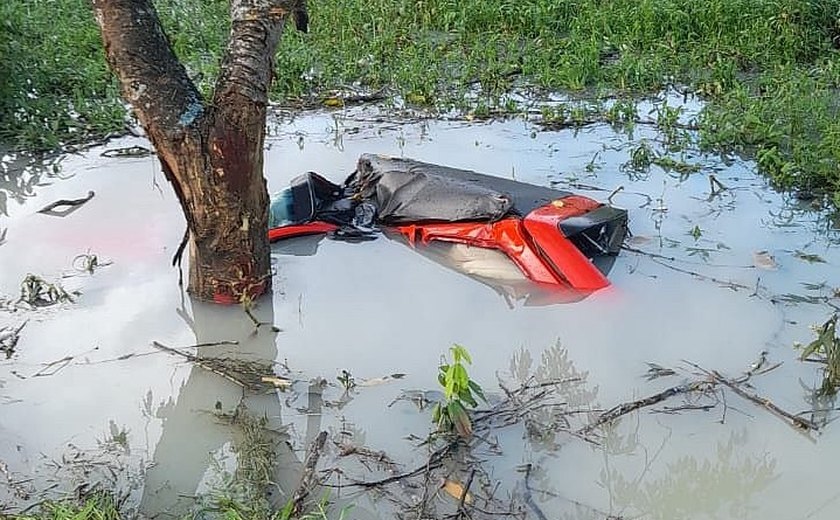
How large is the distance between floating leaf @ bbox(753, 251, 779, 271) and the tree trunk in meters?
2.05

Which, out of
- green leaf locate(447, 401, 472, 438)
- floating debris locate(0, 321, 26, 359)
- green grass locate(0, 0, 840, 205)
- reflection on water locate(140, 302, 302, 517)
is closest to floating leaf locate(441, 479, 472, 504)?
Answer: green leaf locate(447, 401, 472, 438)

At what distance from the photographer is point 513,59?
265 inches

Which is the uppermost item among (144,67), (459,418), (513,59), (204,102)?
(144,67)

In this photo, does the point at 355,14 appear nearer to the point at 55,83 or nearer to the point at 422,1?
the point at 422,1

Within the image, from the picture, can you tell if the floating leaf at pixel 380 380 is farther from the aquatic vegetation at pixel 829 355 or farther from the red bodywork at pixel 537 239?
the aquatic vegetation at pixel 829 355

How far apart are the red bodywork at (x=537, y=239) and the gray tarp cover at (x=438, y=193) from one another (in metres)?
0.05

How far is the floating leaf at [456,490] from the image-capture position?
2462 mm

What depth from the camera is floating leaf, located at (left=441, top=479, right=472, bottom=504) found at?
2462mm

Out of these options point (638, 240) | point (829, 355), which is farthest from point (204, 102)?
point (829, 355)

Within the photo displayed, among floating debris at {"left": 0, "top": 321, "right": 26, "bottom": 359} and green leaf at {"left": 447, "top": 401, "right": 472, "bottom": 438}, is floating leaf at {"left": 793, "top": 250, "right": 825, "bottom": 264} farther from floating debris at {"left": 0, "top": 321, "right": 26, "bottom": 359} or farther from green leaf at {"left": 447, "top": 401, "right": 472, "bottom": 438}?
floating debris at {"left": 0, "top": 321, "right": 26, "bottom": 359}

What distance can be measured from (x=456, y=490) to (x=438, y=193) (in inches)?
71.7

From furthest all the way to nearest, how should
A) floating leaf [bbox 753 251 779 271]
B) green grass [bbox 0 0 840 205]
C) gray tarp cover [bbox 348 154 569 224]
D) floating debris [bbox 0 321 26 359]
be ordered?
green grass [bbox 0 0 840 205], gray tarp cover [bbox 348 154 569 224], floating leaf [bbox 753 251 779 271], floating debris [bbox 0 321 26 359]

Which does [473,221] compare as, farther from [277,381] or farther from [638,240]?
[277,381]

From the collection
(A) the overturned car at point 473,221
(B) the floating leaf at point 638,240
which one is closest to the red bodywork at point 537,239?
(A) the overturned car at point 473,221
